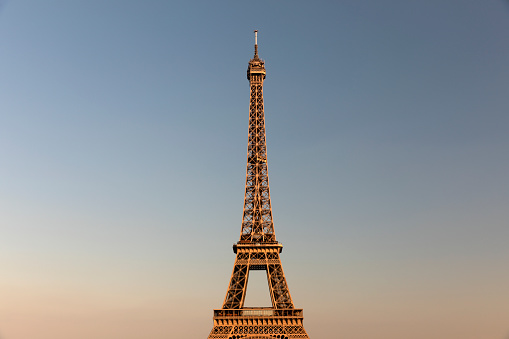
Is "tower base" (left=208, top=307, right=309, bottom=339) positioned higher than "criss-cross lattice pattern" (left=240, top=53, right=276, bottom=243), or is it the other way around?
"criss-cross lattice pattern" (left=240, top=53, right=276, bottom=243)

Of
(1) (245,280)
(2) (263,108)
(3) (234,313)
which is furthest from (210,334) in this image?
(2) (263,108)

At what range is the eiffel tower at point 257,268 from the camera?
308ft

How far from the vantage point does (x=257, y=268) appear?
10319cm

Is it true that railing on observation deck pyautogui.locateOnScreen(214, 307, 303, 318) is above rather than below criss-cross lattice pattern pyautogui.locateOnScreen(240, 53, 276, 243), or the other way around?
below

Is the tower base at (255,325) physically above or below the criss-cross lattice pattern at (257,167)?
below

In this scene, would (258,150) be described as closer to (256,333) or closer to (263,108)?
(263,108)

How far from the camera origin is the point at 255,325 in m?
94.1

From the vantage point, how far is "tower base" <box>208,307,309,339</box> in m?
93.4

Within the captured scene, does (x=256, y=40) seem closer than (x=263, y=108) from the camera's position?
No

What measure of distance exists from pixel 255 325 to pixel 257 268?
12798mm

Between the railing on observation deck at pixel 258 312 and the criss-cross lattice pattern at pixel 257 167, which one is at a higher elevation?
the criss-cross lattice pattern at pixel 257 167

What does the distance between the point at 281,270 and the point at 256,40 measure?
58051 millimetres

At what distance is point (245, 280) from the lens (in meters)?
98.2

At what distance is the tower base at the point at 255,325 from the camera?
306 ft
